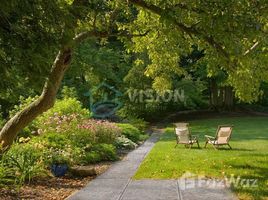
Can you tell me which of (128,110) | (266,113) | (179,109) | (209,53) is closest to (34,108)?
(209,53)

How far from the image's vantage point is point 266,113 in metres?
40.9

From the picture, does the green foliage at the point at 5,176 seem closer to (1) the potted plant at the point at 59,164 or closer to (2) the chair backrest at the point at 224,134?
(1) the potted plant at the point at 59,164

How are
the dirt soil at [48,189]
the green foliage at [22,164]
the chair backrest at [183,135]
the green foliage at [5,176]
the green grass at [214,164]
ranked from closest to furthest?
the dirt soil at [48,189], the green foliage at [5,176], the green foliage at [22,164], the green grass at [214,164], the chair backrest at [183,135]

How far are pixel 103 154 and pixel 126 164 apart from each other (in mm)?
1434

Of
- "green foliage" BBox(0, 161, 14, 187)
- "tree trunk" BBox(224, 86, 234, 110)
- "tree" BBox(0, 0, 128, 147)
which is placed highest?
"tree" BBox(0, 0, 128, 147)

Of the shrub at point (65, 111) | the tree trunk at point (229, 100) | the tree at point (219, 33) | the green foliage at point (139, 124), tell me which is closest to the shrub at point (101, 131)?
the shrub at point (65, 111)

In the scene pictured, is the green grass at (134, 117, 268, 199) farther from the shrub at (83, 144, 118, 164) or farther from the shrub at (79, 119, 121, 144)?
the shrub at (79, 119, 121, 144)

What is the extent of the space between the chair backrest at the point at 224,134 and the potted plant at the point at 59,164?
674 cm

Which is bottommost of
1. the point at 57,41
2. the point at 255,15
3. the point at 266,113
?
the point at 266,113

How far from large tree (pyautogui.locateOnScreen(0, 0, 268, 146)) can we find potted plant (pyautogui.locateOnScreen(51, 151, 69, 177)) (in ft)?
4.66

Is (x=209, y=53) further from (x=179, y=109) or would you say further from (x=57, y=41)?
(x=179, y=109)

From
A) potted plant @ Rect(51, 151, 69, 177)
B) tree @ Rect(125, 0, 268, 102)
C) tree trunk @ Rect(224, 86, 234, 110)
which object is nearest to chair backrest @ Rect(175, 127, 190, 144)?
tree @ Rect(125, 0, 268, 102)

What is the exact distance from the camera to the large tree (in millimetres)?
4684

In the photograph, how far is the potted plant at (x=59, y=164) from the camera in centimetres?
1126
